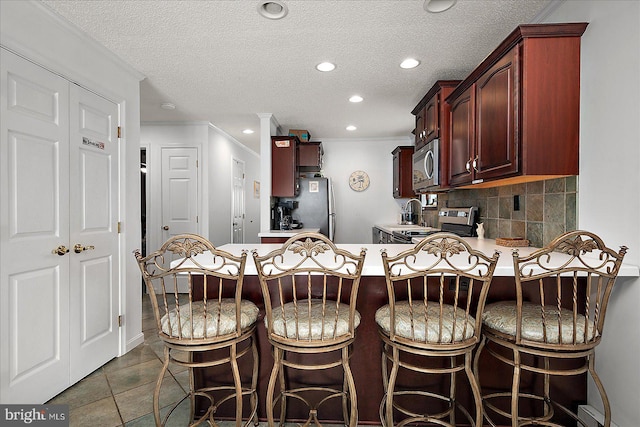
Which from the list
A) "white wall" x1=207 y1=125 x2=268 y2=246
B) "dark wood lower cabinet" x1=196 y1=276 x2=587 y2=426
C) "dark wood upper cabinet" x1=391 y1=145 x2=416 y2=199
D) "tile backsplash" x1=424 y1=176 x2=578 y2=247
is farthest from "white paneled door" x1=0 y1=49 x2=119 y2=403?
"dark wood upper cabinet" x1=391 y1=145 x2=416 y2=199

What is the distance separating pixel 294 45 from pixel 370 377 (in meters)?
2.31

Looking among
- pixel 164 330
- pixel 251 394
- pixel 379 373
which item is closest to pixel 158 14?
pixel 164 330

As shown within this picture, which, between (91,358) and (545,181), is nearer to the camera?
(545,181)

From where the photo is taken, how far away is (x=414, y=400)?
1854mm

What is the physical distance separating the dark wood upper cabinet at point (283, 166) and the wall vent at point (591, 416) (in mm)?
3610

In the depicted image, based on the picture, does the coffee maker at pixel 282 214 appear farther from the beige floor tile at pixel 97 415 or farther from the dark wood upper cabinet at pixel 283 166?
the beige floor tile at pixel 97 415

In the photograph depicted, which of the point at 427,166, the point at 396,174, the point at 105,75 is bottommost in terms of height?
the point at 427,166

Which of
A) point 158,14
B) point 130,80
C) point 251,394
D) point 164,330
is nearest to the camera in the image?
point 164,330

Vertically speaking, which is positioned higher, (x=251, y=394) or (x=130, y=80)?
(x=130, y=80)

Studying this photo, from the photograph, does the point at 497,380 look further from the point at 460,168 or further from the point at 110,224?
the point at 110,224

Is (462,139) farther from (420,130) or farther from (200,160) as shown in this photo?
(200,160)

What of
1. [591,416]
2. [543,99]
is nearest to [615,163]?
[543,99]

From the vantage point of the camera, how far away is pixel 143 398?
2164 mm

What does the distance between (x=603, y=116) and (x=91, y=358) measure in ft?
11.7
